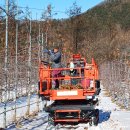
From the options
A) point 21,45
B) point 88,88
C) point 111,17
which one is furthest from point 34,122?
point 111,17

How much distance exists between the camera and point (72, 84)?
15312mm

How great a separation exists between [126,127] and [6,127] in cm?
353

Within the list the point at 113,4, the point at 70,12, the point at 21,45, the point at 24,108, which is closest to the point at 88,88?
the point at 24,108

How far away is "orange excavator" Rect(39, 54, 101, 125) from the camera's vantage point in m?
14.3

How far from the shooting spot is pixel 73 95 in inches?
571

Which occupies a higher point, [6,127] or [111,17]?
[111,17]

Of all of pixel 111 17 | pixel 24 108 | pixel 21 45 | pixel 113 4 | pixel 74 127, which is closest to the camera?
pixel 74 127

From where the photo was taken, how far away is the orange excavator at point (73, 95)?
14336 millimetres

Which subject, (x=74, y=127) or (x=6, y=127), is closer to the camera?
(x=6, y=127)

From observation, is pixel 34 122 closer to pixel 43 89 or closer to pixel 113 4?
pixel 43 89

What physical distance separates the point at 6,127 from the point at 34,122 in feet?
5.59

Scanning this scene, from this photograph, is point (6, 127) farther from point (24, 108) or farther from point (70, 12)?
point (70, 12)

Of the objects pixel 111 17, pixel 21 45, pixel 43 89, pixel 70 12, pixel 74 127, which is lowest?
pixel 74 127

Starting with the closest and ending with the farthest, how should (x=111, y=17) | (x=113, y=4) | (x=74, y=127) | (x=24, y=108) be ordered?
(x=74, y=127) → (x=24, y=108) → (x=111, y=17) → (x=113, y=4)
